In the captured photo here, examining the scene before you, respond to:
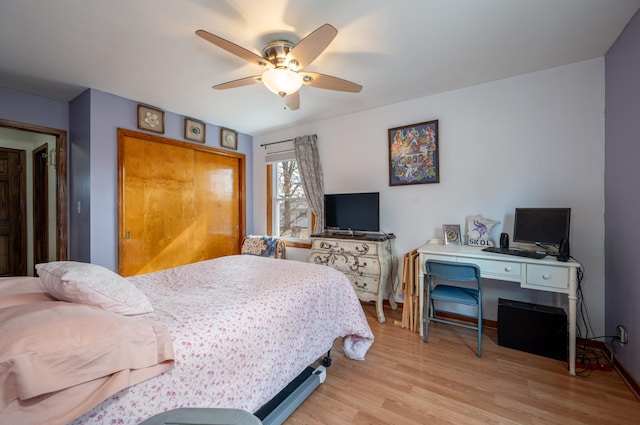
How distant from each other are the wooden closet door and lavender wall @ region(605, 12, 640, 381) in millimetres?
4319

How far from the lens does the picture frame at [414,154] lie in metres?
2.97

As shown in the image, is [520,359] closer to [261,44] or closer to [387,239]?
[387,239]

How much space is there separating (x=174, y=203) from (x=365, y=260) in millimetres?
2643

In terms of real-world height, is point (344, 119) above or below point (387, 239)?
above

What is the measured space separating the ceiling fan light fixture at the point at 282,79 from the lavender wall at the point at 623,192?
7.55ft

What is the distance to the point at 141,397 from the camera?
0.91 meters

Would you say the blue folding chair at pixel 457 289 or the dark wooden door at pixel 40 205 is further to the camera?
the dark wooden door at pixel 40 205

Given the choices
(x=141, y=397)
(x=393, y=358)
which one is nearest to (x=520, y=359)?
(x=393, y=358)

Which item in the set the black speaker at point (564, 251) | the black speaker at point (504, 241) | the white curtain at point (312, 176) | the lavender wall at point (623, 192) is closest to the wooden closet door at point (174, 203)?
the white curtain at point (312, 176)

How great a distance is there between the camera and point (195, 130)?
146 inches

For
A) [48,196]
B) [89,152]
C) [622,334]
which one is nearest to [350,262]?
[622,334]

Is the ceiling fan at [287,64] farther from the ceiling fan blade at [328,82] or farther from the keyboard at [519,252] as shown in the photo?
the keyboard at [519,252]

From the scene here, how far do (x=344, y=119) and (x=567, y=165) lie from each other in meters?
2.42

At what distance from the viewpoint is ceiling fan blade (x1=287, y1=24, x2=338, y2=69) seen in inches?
58.5
